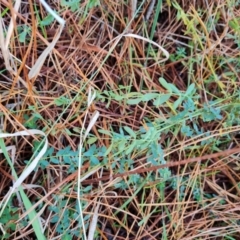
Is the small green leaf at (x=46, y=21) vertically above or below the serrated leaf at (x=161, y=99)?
above

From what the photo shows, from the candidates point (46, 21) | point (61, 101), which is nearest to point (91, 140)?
point (61, 101)

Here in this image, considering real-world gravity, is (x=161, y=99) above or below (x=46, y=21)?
below

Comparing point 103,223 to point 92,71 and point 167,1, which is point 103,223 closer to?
point 92,71

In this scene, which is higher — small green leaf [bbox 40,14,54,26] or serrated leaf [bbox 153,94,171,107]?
small green leaf [bbox 40,14,54,26]

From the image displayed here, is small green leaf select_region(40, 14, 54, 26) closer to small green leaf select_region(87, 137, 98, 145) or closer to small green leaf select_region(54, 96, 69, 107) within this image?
small green leaf select_region(54, 96, 69, 107)

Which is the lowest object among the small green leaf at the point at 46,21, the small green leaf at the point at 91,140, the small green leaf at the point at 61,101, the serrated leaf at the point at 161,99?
the small green leaf at the point at 91,140

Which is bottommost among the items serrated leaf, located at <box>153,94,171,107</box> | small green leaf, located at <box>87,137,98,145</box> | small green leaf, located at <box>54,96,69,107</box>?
small green leaf, located at <box>87,137,98,145</box>

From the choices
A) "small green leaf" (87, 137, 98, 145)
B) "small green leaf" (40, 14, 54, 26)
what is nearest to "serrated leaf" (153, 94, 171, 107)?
"small green leaf" (87, 137, 98, 145)

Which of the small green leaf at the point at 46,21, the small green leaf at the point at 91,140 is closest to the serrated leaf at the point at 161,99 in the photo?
the small green leaf at the point at 91,140

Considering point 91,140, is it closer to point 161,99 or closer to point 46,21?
point 161,99

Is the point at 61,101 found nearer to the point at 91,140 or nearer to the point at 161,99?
the point at 91,140

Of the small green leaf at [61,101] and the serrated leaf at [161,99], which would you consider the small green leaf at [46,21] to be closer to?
the small green leaf at [61,101]

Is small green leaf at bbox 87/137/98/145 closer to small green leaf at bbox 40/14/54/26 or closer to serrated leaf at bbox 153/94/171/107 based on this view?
serrated leaf at bbox 153/94/171/107
